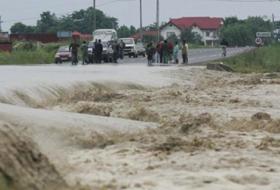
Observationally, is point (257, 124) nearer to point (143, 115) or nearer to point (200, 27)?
point (143, 115)

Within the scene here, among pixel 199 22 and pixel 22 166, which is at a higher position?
pixel 22 166

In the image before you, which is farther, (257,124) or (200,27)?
(200,27)

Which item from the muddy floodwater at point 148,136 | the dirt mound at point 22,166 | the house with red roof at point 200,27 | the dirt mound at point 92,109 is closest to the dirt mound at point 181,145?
the muddy floodwater at point 148,136

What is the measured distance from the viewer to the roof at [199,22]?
481ft

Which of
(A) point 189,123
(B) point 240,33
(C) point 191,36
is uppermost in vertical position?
(A) point 189,123

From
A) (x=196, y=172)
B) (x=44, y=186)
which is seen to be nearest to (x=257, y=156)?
(x=196, y=172)

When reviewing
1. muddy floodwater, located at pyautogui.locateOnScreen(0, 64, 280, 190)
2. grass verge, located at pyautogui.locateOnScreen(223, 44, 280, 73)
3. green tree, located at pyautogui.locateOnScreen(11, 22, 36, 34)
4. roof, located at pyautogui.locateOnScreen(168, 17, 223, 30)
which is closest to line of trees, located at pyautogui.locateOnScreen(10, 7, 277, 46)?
green tree, located at pyautogui.locateOnScreen(11, 22, 36, 34)

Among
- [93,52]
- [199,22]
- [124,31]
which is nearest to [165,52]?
[93,52]

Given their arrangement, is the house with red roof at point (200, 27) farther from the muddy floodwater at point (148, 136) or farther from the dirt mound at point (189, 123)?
the dirt mound at point (189, 123)

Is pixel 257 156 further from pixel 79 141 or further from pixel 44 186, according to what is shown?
pixel 44 186

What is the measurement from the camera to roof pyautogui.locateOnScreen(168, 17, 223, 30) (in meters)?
147

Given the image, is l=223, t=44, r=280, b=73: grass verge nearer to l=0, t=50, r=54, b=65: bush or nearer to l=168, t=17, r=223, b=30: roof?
l=0, t=50, r=54, b=65: bush

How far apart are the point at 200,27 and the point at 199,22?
2633 millimetres

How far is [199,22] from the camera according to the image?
14912 cm
